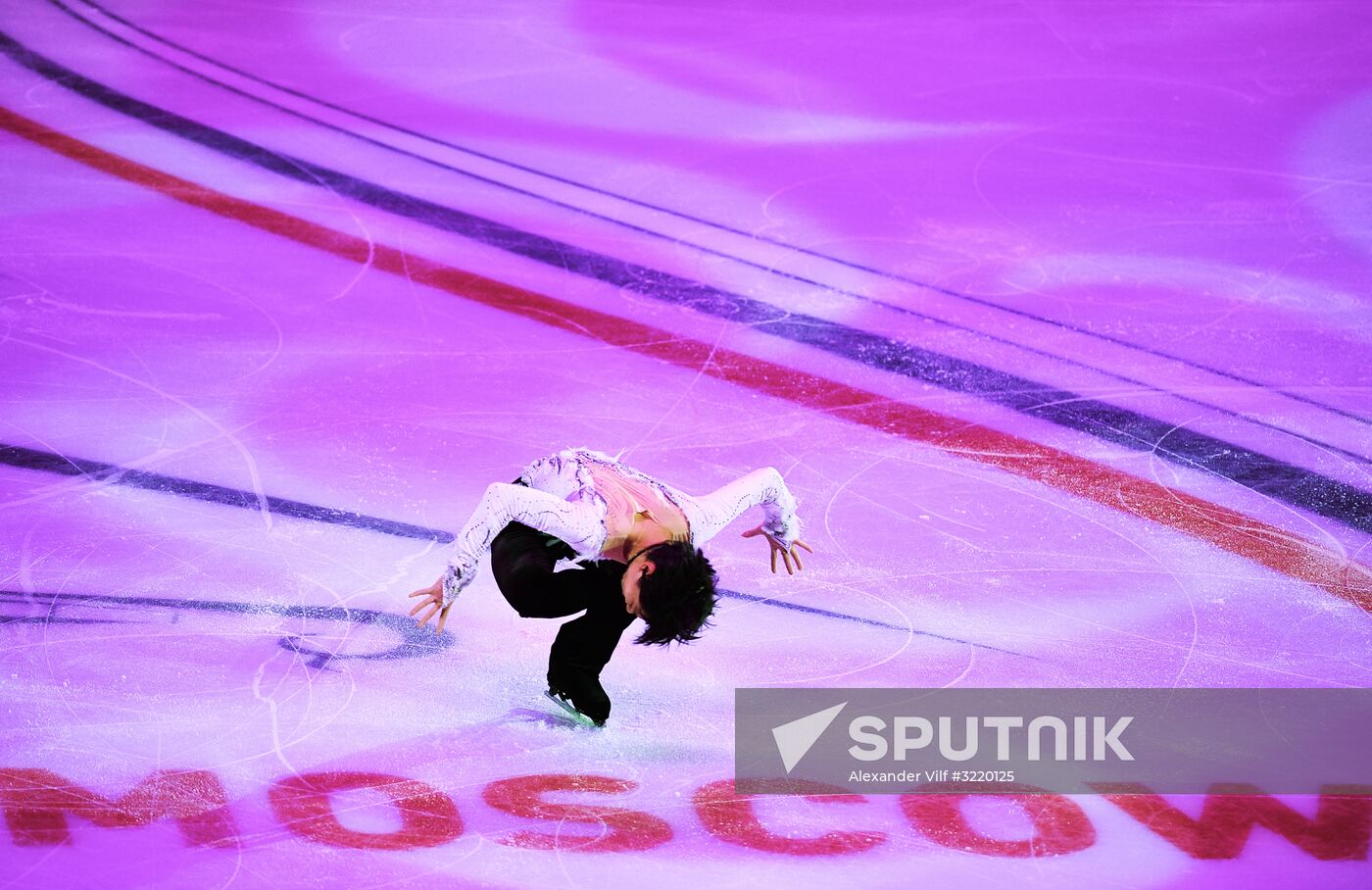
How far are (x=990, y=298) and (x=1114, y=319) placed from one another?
465mm

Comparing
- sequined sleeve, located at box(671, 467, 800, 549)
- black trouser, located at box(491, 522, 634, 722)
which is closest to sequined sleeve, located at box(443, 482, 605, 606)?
black trouser, located at box(491, 522, 634, 722)

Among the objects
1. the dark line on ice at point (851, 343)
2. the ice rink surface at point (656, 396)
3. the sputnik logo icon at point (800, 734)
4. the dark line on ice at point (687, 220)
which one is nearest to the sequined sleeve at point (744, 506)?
the ice rink surface at point (656, 396)

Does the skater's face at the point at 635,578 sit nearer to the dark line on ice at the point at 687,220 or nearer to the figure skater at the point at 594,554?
the figure skater at the point at 594,554

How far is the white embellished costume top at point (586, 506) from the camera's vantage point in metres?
3.22

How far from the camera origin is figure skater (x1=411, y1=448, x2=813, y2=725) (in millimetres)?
3174

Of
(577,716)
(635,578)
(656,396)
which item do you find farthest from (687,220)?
(635,578)

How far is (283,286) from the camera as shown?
5402 millimetres

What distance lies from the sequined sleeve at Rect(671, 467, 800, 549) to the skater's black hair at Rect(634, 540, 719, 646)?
8.9 inches

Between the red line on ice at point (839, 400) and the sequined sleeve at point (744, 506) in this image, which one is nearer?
the sequined sleeve at point (744, 506)

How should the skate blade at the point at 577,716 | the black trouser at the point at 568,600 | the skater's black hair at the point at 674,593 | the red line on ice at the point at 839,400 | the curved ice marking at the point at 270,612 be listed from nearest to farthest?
the skater's black hair at the point at 674,593, the black trouser at the point at 568,600, the skate blade at the point at 577,716, the curved ice marking at the point at 270,612, the red line on ice at the point at 839,400

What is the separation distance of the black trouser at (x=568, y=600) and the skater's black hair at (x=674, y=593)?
8.8 inches

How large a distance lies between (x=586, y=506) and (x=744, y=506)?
412 millimetres

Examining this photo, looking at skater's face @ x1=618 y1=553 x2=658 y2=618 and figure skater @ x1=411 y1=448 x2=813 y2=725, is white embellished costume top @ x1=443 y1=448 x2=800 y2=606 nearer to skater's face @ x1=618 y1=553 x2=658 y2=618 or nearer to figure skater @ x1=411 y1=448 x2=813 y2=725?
figure skater @ x1=411 y1=448 x2=813 y2=725

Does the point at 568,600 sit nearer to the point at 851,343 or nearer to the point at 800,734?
the point at 800,734
